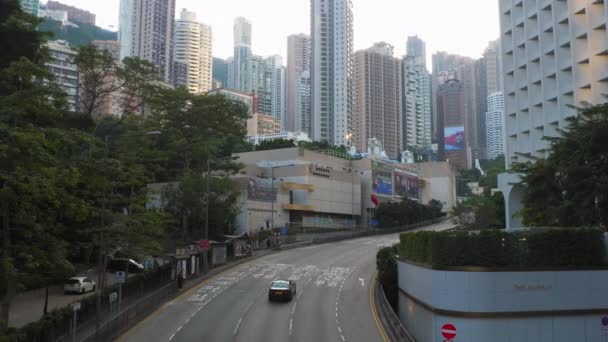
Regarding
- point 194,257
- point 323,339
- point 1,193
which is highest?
point 1,193

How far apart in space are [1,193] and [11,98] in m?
3.35

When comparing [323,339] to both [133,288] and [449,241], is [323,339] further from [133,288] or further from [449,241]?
[133,288]

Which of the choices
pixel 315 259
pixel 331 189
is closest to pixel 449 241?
pixel 315 259

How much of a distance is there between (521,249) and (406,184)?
301ft

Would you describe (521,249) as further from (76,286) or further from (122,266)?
(122,266)

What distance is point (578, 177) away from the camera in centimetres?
2972

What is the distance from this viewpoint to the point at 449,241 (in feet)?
80.2

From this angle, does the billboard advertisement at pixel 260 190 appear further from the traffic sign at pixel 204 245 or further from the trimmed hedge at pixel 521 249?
the trimmed hedge at pixel 521 249

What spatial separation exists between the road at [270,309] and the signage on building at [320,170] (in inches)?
1451

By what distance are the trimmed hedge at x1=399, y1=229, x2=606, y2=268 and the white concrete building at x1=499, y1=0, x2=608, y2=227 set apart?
99.7 ft

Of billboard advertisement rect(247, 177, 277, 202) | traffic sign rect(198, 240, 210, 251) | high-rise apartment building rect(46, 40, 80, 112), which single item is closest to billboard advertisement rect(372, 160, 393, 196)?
billboard advertisement rect(247, 177, 277, 202)

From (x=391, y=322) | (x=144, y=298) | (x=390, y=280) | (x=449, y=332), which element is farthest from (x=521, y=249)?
(x=144, y=298)

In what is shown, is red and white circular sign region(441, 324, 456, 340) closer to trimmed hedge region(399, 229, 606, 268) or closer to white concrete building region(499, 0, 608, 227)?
trimmed hedge region(399, 229, 606, 268)

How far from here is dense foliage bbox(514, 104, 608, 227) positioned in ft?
96.4
